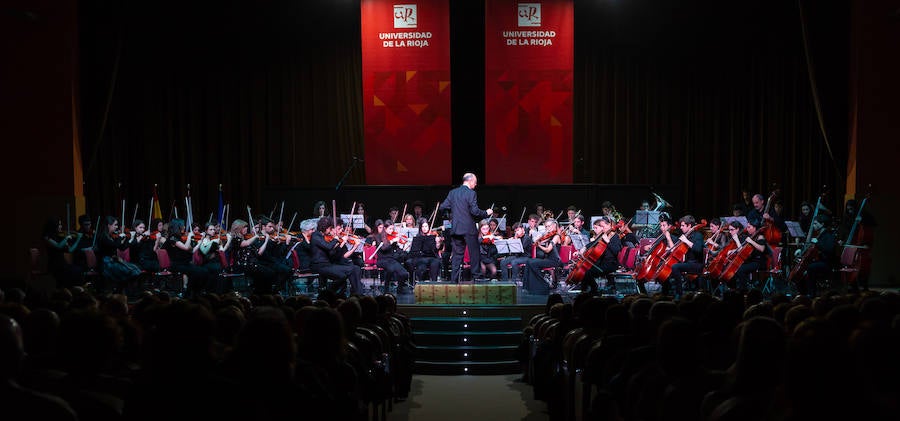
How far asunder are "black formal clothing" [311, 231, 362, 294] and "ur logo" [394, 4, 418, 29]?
256 inches

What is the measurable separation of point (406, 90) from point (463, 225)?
18.9ft

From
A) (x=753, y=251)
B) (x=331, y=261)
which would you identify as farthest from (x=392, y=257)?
(x=753, y=251)

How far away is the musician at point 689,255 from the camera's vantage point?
11602mm

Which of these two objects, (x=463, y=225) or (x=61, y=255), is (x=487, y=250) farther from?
(x=61, y=255)

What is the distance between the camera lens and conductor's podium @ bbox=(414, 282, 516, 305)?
10.5 metres

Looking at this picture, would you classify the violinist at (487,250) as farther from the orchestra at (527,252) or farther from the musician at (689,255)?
the musician at (689,255)

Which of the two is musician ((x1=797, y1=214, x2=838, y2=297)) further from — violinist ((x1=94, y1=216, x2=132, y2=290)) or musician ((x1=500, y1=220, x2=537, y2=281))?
violinist ((x1=94, y1=216, x2=132, y2=290))

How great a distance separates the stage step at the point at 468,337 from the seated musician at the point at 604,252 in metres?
1.59

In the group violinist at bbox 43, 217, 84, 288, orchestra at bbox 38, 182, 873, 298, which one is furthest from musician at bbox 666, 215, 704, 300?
violinist at bbox 43, 217, 84, 288

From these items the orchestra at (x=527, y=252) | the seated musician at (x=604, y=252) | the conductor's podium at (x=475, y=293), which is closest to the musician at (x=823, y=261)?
the orchestra at (x=527, y=252)

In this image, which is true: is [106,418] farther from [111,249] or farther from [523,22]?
[523,22]

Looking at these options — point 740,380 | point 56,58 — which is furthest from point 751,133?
point 740,380

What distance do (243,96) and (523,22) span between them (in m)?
6.55

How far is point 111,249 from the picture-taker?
11938mm
